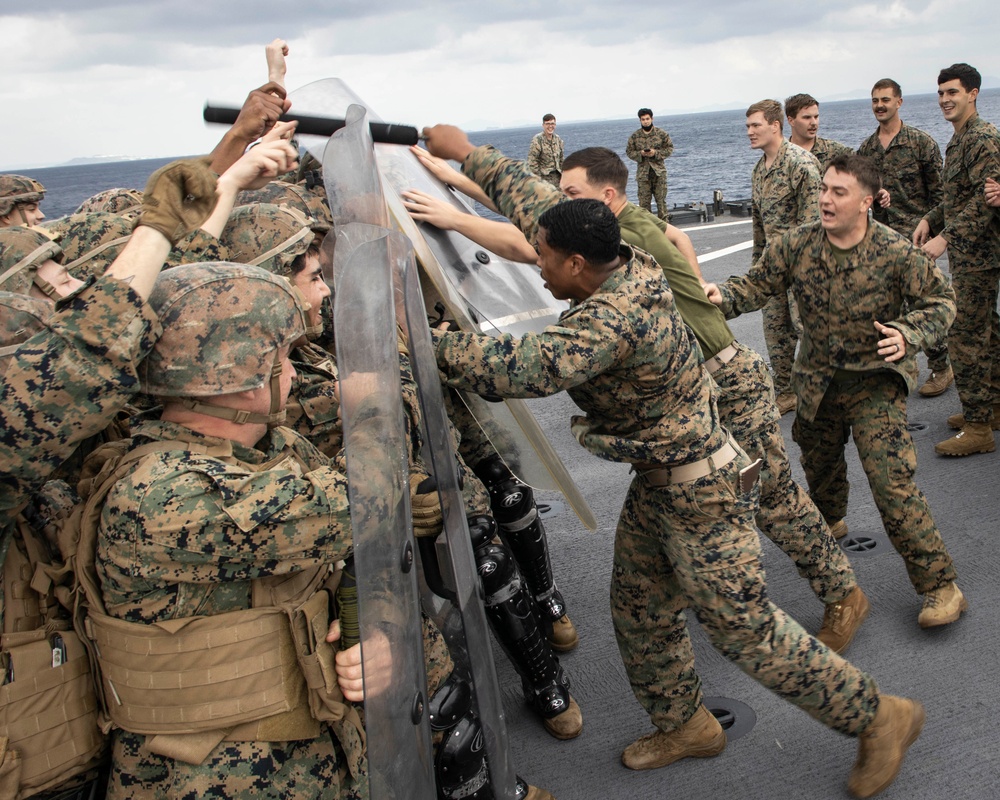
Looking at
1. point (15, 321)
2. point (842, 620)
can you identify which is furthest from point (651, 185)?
point (15, 321)

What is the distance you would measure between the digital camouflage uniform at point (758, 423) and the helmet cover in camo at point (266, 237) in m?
1.30

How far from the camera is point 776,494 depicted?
358 centimetres

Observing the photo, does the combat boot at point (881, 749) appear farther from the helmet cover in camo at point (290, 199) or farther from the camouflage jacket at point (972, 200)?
the camouflage jacket at point (972, 200)

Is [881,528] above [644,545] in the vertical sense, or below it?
below

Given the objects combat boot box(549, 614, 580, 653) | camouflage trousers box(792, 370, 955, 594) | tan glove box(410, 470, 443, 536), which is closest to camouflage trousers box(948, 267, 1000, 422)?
camouflage trousers box(792, 370, 955, 594)

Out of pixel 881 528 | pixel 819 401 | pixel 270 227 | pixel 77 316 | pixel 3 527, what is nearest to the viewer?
pixel 77 316

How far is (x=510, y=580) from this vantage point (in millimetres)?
3051

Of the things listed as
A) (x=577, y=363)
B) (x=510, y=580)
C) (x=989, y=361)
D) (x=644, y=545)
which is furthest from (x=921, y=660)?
(x=989, y=361)

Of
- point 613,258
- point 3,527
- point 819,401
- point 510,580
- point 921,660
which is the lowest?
point 921,660

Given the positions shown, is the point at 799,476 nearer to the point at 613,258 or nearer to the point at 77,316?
the point at 613,258

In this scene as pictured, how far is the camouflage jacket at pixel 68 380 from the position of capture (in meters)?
1.63

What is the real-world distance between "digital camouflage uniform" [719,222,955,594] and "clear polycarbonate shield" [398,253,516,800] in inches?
87.9

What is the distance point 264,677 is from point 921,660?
2694mm

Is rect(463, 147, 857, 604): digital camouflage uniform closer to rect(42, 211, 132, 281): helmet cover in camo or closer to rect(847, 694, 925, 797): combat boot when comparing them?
rect(847, 694, 925, 797): combat boot
